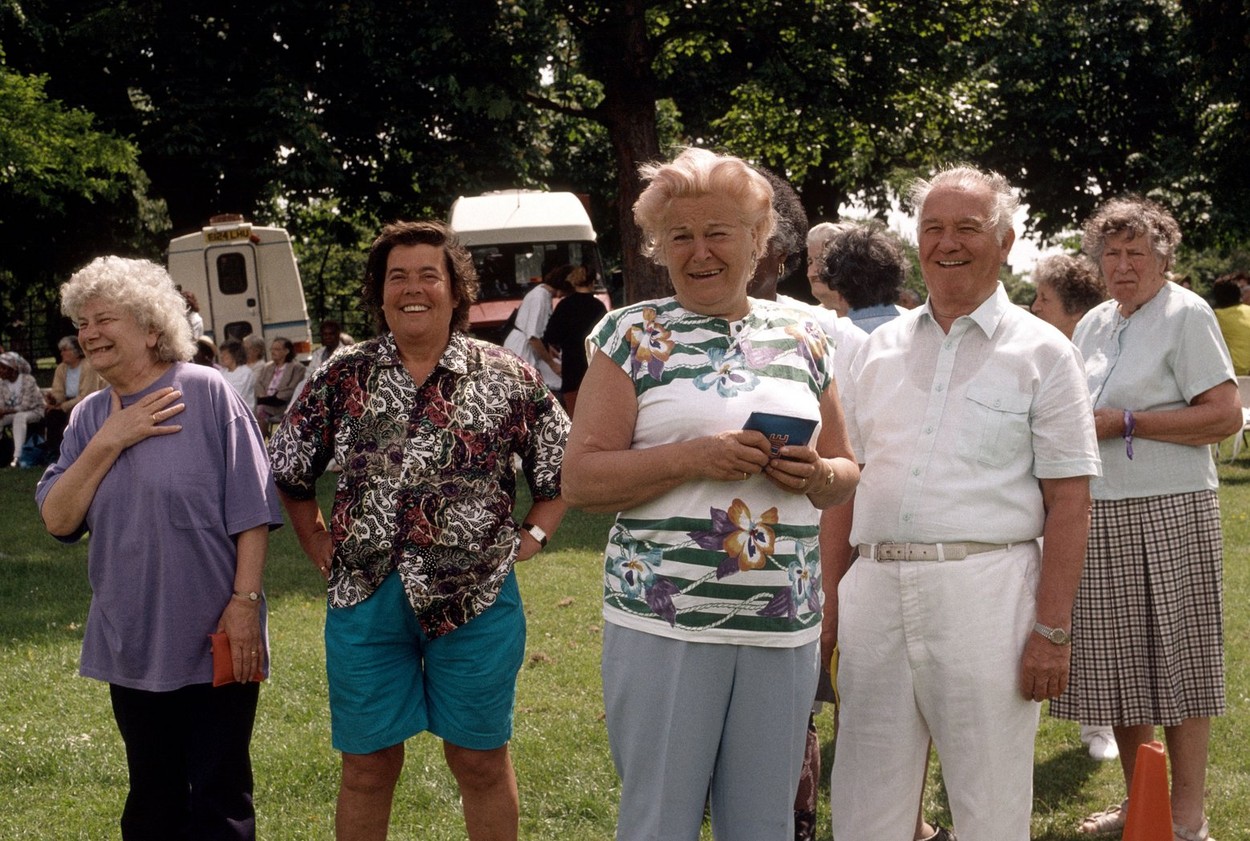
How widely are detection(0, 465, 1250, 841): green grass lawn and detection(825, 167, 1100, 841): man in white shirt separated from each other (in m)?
1.52

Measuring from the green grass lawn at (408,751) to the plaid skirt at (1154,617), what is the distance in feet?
1.95

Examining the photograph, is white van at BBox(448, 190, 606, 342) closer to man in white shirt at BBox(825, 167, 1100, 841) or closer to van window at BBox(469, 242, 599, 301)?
van window at BBox(469, 242, 599, 301)

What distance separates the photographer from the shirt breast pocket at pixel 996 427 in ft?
10.8

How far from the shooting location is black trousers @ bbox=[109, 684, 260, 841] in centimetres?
388

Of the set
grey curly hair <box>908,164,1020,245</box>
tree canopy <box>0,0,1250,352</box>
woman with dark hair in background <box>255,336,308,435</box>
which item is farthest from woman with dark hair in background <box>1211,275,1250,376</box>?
grey curly hair <box>908,164,1020,245</box>

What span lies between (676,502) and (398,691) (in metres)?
1.29

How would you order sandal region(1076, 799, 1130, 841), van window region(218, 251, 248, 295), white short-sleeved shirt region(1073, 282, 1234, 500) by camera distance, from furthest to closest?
van window region(218, 251, 248, 295)
sandal region(1076, 799, 1130, 841)
white short-sleeved shirt region(1073, 282, 1234, 500)

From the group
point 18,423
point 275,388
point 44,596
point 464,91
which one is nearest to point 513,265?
point 464,91

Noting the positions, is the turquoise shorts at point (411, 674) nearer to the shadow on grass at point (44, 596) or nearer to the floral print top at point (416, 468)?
the floral print top at point (416, 468)

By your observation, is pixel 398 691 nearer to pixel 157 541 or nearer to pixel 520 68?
pixel 157 541

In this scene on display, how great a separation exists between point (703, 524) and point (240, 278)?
2131cm

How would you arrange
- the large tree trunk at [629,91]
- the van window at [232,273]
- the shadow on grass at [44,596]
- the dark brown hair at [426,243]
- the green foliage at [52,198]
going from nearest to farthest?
the dark brown hair at [426,243] < the shadow on grass at [44,596] < the green foliage at [52,198] < the large tree trunk at [629,91] < the van window at [232,273]

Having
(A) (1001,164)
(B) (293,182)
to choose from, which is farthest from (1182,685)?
(A) (1001,164)

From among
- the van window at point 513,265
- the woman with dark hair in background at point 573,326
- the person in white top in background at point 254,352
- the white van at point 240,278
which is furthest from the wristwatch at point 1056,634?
the white van at point 240,278
